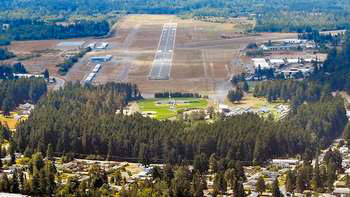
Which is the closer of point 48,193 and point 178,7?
point 48,193

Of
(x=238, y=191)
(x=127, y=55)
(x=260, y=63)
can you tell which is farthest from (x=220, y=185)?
(x=127, y=55)

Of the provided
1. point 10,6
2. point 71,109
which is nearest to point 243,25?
point 10,6

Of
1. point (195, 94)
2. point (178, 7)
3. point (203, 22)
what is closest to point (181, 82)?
point (195, 94)

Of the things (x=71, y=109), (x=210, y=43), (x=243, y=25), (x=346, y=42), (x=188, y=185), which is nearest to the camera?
(x=188, y=185)

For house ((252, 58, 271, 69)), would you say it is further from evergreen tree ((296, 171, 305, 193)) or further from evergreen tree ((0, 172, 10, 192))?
evergreen tree ((0, 172, 10, 192))

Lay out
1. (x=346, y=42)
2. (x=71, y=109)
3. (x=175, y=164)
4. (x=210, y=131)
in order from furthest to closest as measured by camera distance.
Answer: (x=346, y=42)
(x=71, y=109)
(x=210, y=131)
(x=175, y=164)

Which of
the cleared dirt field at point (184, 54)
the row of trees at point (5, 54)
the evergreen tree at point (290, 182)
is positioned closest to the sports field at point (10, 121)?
the cleared dirt field at point (184, 54)

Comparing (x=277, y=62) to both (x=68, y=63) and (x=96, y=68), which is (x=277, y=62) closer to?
(x=96, y=68)

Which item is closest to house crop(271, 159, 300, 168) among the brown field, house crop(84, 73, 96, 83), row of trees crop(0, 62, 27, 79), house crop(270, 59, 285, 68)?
the brown field

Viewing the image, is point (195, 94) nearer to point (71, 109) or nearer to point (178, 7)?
point (71, 109)
